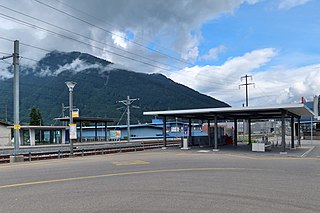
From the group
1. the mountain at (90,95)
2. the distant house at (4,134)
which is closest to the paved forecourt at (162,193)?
the distant house at (4,134)

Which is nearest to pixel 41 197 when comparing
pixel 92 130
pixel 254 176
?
pixel 254 176

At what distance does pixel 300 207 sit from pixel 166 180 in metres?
5.03

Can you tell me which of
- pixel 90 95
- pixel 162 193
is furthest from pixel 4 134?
pixel 90 95

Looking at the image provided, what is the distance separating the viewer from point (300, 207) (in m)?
7.89

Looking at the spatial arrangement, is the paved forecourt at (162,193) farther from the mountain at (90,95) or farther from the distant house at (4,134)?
the mountain at (90,95)

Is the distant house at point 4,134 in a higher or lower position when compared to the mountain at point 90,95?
lower

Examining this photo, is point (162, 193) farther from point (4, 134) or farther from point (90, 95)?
point (90, 95)

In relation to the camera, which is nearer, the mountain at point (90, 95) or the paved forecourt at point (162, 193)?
the paved forecourt at point (162, 193)

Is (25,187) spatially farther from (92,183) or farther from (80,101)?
(80,101)

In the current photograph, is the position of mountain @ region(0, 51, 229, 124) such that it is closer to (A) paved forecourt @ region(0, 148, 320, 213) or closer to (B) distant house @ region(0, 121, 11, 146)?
(B) distant house @ region(0, 121, 11, 146)

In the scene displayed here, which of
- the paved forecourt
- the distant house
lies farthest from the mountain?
the paved forecourt

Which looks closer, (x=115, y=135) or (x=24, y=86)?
(x=115, y=135)

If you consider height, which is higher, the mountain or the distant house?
the mountain

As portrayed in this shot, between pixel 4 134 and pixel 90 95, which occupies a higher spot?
pixel 90 95
